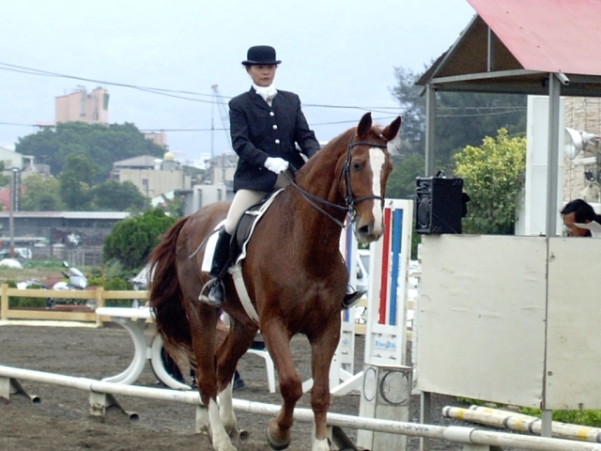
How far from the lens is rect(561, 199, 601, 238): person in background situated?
27.4ft

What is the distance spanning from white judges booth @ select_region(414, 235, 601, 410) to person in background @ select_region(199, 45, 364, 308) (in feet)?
3.19

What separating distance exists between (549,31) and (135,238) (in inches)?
1010

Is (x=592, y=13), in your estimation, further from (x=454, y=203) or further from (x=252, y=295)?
(x=252, y=295)

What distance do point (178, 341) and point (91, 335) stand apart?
9549 millimetres

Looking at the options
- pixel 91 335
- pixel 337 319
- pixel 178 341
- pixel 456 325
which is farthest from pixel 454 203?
pixel 91 335

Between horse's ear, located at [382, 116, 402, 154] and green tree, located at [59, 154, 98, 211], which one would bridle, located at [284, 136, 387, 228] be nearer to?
horse's ear, located at [382, 116, 402, 154]

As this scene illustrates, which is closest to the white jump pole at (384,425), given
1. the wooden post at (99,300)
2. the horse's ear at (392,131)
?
the horse's ear at (392,131)

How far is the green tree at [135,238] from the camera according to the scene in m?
32.2

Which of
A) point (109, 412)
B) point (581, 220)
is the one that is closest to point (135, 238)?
point (109, 412)

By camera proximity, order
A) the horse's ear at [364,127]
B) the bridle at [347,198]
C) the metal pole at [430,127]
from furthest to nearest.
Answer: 1. the metal pole at [430,127]
2. the horse's ear at [364,127]
3. the bridle at [347,198]

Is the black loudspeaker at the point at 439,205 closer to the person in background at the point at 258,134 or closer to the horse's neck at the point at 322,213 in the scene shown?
the person in background at the point at 258,134

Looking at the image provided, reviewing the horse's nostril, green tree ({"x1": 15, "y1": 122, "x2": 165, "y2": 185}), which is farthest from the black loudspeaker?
green tree ({"x1": 15, "y1": 122, "x2": 165, "y2": 185})

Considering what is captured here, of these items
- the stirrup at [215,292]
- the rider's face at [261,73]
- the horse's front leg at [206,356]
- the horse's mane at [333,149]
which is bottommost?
the horse's front leg at [206,356]

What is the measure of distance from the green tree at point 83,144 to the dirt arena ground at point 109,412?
12237 centimetres
